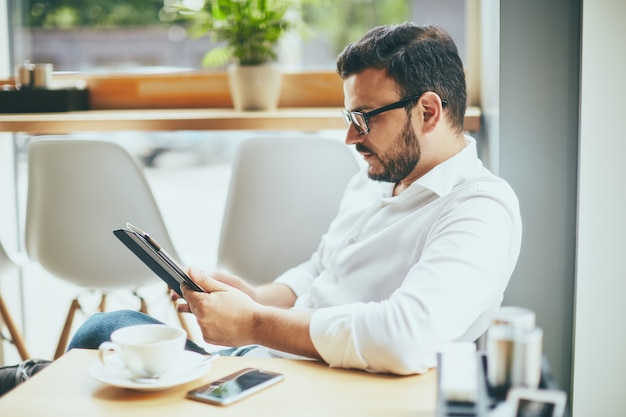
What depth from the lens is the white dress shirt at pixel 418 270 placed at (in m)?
1.25

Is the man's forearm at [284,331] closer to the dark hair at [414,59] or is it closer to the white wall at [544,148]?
the dark hair at [414,59]

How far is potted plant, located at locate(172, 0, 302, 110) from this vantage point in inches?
106

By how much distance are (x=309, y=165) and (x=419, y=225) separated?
86cm

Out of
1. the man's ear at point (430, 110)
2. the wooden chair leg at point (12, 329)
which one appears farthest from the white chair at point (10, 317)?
the man's ear at point (430, 110)

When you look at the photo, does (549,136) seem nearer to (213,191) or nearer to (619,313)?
(619,313)

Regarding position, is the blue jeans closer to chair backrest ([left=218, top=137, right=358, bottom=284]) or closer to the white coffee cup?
the white coffee cup

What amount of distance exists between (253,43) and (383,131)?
1.18 metres

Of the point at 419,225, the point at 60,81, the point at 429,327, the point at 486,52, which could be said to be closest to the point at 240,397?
the point at 429,327

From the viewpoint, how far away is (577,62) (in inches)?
74.7

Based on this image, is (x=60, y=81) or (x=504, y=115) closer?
(x=504, y=115)

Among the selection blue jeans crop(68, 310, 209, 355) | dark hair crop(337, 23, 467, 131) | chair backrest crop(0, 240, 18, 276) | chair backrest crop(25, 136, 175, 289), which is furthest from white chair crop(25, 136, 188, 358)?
dark hair crop(337, 23, 467, 131)

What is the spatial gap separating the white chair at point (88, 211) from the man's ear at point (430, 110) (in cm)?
118

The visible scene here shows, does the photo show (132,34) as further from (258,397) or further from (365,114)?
(258,397)

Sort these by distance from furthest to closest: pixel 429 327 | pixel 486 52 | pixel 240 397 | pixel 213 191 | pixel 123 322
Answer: pixel 213 191 < pixel 486 52 < pixel 123 322 < pixel 429 327 < pixel 240 397
